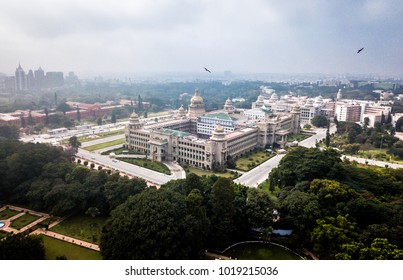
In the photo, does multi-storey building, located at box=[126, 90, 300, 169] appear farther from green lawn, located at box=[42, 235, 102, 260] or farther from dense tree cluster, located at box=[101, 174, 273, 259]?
green lawn, located at box=[42, 235, 102, 260]

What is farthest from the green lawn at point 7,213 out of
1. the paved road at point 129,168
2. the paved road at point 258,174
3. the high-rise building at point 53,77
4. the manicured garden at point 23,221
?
the high-rise building at point 53,77

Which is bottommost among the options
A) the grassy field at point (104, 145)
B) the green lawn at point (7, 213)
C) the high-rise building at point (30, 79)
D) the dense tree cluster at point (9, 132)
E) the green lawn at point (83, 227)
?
the green lawn at point (83, 227)

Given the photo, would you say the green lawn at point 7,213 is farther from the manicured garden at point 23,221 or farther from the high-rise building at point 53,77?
the high-rise building at point 53,77

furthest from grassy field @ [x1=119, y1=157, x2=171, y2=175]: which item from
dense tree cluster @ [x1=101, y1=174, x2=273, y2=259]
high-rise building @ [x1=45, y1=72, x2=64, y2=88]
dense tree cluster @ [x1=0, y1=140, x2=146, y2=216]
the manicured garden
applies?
high-rise building @ [x1=45, y1=72, x2=64, y2=88]

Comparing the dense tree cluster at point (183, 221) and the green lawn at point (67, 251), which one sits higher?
the dense tree cluster at point (183, 221)

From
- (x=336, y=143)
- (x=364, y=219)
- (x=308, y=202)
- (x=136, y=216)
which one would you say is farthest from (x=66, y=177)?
(x=336, y=143)

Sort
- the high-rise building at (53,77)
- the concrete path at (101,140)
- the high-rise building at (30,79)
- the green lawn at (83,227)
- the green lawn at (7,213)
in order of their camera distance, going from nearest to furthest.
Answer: the green lawn at (83,227) → the green lawn at (7,213) → the high-rise building at (30,79) → the concrete path at (101,140) → the high-rise building at (53,77)

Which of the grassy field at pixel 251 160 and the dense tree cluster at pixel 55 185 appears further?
the grassy field at pixel 251 160
